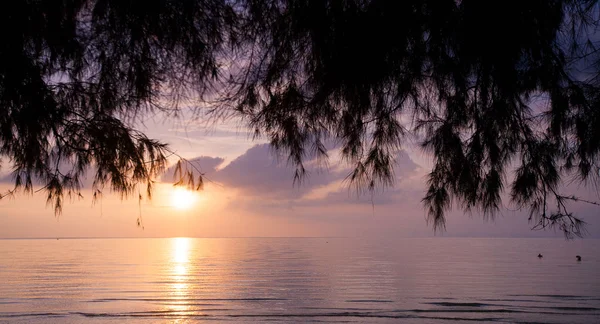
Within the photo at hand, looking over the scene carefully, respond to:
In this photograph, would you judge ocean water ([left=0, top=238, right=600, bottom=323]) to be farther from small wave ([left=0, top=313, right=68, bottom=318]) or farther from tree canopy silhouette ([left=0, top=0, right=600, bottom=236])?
tree canopy silhouette ([left=0, top=0, right=600, bottom=236])

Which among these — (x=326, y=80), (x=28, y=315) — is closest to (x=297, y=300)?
(x=28, y=315)

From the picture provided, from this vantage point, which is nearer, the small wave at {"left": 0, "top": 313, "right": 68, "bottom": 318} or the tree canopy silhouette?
the tree canopy silhouette

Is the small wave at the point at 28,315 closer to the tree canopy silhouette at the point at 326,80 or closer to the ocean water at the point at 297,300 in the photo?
the ocean water at the point at 297,300

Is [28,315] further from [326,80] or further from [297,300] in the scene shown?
[326,80]

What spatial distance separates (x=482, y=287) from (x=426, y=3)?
48.7ft

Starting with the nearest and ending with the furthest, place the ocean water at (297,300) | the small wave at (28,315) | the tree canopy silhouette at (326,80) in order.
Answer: the tree canopy silhouette at (326,80) < the small wave at (28,315) < the ocean water at (297,300)

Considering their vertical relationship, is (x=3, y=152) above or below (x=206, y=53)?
below

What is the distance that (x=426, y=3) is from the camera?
318 centimetres

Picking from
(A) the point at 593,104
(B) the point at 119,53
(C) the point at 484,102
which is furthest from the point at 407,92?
(B) the point at 119,53

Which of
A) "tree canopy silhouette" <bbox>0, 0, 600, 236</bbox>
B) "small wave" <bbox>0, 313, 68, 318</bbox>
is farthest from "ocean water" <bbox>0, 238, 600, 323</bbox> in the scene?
"tree canopy silhouette" <bbox>0, 0, 600, 236</bbox>

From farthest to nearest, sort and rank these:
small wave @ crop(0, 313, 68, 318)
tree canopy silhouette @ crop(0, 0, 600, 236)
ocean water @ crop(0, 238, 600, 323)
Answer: ocean water @ crop(0, 238, 600, 323)
small wave @ crop(0, 313, 68, 318)
tree canopy silhouette @ crop(0, 0, 600, 236)

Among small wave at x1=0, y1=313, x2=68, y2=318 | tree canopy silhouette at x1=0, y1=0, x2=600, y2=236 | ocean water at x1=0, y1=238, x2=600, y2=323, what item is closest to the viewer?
tree canopy silhouette at x1=0, y1=0, x2=600, y2=236

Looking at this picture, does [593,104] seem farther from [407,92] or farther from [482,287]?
[482,287]

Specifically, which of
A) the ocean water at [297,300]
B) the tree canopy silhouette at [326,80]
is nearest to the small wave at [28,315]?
the ocean water at [297,300]
